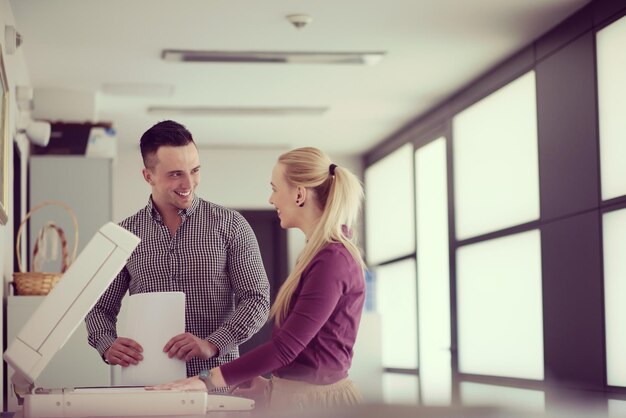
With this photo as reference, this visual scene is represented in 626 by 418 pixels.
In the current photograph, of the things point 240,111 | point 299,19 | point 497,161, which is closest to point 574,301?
point 497,161

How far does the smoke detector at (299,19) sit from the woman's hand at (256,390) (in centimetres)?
354

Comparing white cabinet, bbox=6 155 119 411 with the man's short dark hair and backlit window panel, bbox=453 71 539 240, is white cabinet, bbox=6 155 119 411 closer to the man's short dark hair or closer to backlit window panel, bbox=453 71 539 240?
backlit window panel, bbox=453 71 539 240

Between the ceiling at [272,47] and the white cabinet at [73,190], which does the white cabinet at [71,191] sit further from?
the ceiling at [272,47]

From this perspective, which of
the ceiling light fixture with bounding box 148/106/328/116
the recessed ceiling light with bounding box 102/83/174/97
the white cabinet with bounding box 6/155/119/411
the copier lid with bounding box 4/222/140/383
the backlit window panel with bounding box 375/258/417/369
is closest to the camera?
the copier lid with bounding box 4/222/140/383

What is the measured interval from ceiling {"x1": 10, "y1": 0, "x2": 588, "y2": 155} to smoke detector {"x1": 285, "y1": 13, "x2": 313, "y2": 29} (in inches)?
2.3

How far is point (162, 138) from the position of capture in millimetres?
2293

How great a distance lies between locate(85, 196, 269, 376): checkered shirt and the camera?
2.29m

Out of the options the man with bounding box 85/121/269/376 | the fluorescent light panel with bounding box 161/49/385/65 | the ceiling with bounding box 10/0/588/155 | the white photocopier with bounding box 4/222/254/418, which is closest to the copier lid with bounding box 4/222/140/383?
the white photocopier with bounding box 4/222/254/418

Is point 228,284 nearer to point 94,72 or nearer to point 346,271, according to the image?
point 346,271

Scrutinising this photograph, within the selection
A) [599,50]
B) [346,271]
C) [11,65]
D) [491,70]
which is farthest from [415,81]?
[346,271]

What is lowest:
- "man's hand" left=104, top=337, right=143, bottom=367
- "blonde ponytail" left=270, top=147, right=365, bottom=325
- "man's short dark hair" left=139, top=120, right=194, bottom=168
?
"man's hand" left=104, top=337, right=143, bottom=367

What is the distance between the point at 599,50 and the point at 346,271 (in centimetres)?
371

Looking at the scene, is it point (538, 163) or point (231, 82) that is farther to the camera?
point (231, 82)

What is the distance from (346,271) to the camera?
1846 millimetres
